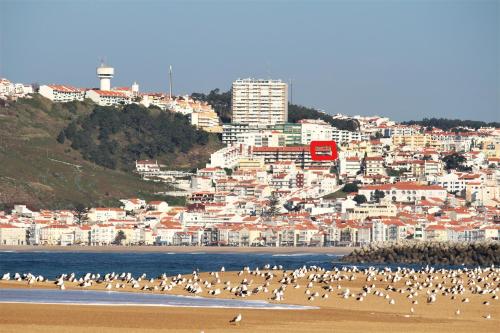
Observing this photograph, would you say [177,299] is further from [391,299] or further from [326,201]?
[326,201]

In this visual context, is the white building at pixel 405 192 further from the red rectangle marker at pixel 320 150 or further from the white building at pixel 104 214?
the white building at pixel 104 214

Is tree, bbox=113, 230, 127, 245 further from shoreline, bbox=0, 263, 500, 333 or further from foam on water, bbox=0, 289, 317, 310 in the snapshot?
foam on water, bbox=0, 289, 317, 310

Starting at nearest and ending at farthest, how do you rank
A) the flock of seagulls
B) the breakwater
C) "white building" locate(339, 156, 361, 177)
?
the flock of seagulls, the breakwater, "white building" locate(339, 156, 361, 177)

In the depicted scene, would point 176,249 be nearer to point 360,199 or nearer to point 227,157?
point 360,199

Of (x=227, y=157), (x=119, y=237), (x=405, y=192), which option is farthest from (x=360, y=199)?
(x=119, y=237)

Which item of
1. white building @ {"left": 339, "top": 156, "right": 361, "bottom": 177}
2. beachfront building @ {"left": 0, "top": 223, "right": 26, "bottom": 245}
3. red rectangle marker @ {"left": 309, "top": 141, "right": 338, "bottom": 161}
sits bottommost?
beachfront building @ {"left": 0, "top": 223, "right": 26, "bottom": 245}

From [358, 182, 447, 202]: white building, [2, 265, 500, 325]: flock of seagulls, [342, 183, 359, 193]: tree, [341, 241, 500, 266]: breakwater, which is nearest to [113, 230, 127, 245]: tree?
[358, 182, 447, 202]: white building

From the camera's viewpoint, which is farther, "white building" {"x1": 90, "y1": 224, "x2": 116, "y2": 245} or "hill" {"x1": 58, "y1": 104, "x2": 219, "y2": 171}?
"hill" {"x1": 58, "y1": 104, "x2": 219, "y2": 171}

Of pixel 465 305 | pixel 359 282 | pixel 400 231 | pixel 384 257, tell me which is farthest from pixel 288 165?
pixel 465 305
